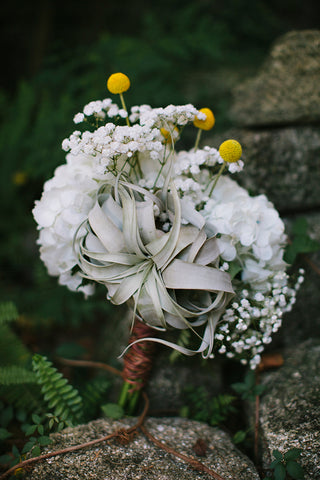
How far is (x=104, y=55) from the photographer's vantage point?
2281mm

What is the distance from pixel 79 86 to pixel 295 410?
2.14 m

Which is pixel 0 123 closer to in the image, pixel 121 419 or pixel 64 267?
pixel 64 267

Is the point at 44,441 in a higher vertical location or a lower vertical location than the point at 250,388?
higher

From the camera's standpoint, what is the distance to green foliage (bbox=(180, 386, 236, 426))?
136 centimetres

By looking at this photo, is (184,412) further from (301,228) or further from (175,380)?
(301,228)

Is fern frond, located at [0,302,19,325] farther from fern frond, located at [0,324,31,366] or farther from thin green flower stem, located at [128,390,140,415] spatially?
thin green flower stem, located at [128,390,140,415]

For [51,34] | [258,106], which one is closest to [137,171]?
[258,106]

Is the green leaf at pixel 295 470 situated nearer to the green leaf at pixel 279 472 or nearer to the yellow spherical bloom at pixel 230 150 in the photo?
the green leaf at pixel 279 472

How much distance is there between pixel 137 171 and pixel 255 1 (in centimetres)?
238

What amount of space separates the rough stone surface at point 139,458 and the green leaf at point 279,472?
0.41 feet

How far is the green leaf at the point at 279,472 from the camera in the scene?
1.00 m

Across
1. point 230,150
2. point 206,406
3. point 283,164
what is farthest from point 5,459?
point 283,164

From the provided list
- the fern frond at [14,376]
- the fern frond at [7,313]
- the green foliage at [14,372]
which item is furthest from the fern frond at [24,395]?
the fern frond at [7,313]

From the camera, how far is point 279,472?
1.01 metres
